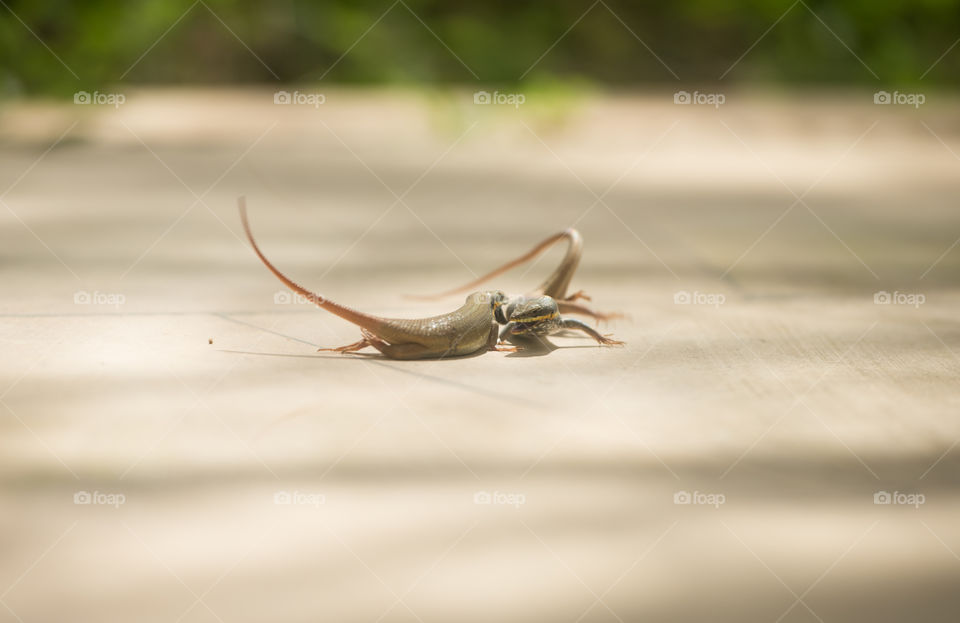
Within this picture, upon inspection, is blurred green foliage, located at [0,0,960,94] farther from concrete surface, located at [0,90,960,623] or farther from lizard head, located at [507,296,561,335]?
lizard head, located at [507,296,561,335]

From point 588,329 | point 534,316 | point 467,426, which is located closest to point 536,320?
point 534,316

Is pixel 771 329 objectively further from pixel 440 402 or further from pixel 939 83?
pixel 939 83

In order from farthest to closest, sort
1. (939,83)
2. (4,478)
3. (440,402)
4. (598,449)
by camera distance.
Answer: (939,83), (440,402), (598,449), (4,478)

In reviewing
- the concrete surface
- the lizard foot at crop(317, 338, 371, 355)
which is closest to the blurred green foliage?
the concrete surface

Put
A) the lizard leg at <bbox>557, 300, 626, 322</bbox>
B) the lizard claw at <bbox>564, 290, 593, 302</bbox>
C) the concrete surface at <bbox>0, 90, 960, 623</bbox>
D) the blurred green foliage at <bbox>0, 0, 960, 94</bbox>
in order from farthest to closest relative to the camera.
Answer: the blurred green foliage at <bbox>0, 0, 960, 94</bbox>
the lizard claw at <bbox>564, 290, 593, 302</bbox>
the lizard leg at <bbox>557, 300, 626, 322</bbox>
the concrete surface at <bbox>0, 90, 960, 623</bbox>

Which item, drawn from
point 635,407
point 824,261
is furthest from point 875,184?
point 635,407

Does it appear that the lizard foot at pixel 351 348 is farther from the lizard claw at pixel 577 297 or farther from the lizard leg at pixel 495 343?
the lizard claw at pixel 577 297

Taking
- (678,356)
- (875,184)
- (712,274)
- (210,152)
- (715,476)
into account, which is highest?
(210,152)
